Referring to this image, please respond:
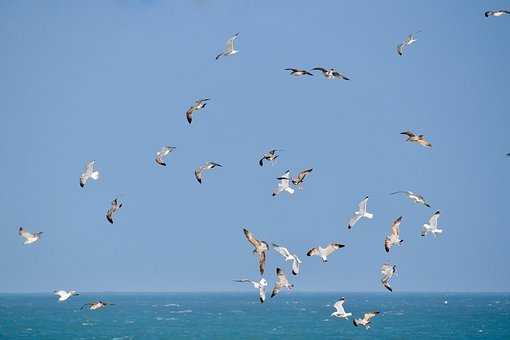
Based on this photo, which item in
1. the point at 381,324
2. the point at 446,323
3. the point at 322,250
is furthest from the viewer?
the point at 446,323

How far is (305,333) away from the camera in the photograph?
136 m

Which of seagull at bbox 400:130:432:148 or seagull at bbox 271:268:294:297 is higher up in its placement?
seagull at bbox 400:130:432:148

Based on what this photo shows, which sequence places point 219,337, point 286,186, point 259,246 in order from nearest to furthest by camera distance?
1. point 259,246
2. point 286,186
3. point 219,337

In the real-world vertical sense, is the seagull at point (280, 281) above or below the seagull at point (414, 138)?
below

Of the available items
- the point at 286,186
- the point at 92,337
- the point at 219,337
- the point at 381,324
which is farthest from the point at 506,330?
the point at 286,186

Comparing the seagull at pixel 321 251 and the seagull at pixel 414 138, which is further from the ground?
the seagull at pixel 414 138

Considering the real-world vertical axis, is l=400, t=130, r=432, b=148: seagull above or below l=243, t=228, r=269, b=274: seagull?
above

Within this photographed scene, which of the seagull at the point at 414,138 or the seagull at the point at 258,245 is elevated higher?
the seagull at the point at 414,138

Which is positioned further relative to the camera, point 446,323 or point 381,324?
point 446,323

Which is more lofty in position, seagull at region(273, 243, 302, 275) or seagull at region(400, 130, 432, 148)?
seagull at region(400, 130, 432, 148)

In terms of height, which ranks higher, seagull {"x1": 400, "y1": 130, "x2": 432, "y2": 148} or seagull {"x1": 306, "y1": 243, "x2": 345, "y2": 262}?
seagull {"x1": 400, "y1": 130, "x2": 432, "y2": 148}

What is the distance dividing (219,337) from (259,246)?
96.8m

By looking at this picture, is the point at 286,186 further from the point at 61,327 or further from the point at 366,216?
the point at 61,327

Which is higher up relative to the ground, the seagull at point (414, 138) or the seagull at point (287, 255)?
the seagull at point (414, 138)
